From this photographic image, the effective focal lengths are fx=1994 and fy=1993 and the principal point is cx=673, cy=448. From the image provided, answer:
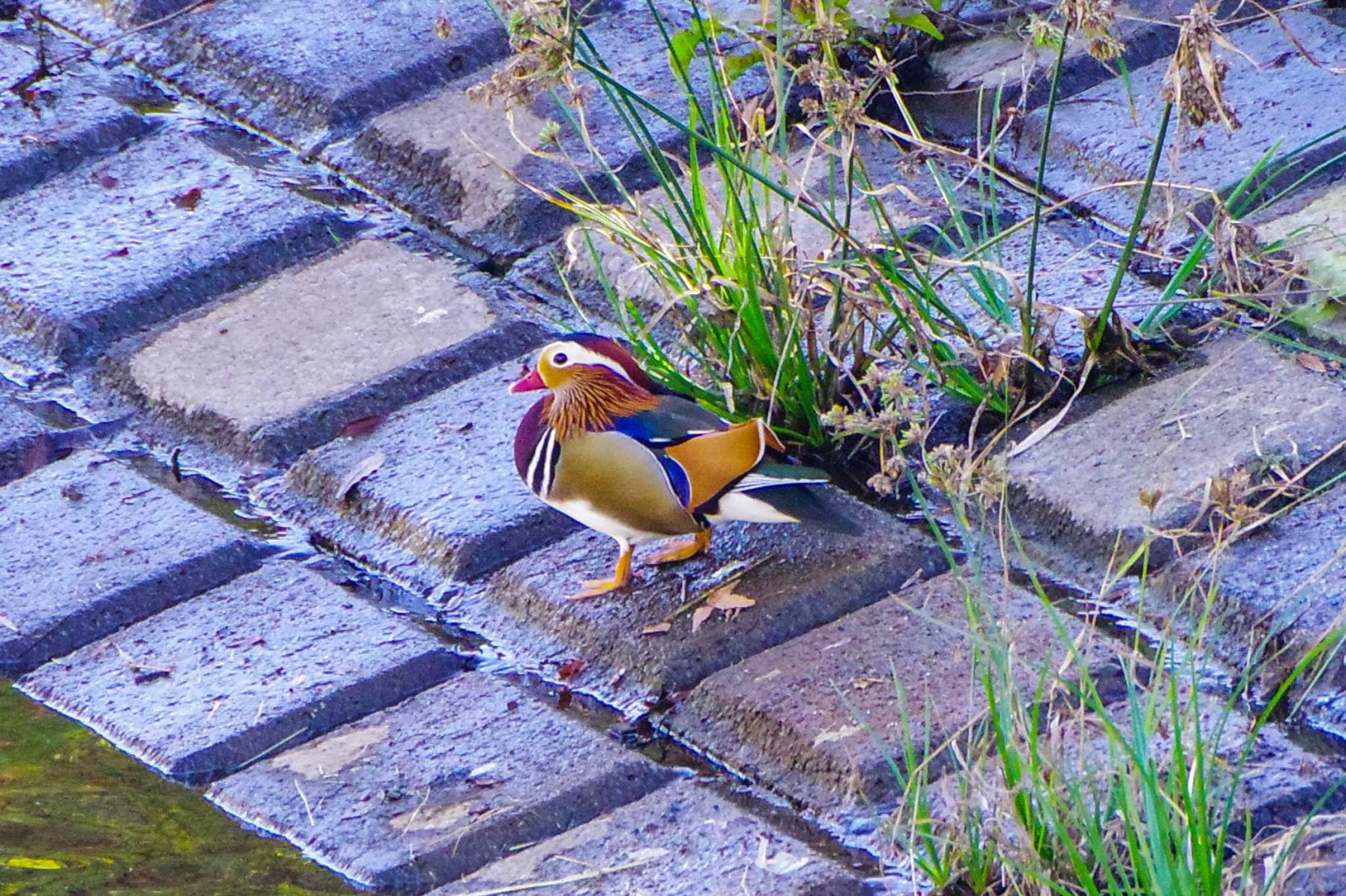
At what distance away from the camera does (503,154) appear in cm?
347

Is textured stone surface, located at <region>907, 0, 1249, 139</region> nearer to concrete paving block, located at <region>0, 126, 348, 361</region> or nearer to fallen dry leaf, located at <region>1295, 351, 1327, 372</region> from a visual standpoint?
fallen dry leaf, located at <region>1295, 351, 1327, 372</region>

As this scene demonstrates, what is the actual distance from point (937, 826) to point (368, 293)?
1522 mm

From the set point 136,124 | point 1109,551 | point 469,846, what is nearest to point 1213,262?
point 1109,551

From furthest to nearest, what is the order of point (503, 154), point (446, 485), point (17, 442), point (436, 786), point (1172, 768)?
1. point (503, 154)
2. point (17, 442)
3. point (446, 485)
4. point (436, 786)
5. point (1172, 768)

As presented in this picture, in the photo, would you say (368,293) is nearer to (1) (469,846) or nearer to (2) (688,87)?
(2) (688,87)

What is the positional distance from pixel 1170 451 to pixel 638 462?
72 centimetres

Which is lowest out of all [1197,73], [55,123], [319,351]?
[319,351]

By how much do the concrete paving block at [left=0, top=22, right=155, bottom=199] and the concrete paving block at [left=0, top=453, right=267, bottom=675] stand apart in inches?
35.8

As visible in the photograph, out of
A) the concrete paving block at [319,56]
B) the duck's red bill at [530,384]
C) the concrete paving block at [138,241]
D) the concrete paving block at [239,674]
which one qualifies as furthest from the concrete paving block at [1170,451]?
the concrete paving block at [319,56]

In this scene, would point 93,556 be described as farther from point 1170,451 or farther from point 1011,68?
point 1011,68

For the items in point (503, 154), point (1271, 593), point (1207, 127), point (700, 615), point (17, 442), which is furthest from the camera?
point (503, 154)

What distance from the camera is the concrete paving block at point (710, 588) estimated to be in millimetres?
2463

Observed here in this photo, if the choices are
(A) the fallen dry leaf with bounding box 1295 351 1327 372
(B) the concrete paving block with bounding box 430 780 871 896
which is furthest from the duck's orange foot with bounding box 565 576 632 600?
(A) the fallen dry leaf with bounding box 1295 351 1327 372

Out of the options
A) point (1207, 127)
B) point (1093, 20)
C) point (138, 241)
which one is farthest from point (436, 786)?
point (1207, 127)
